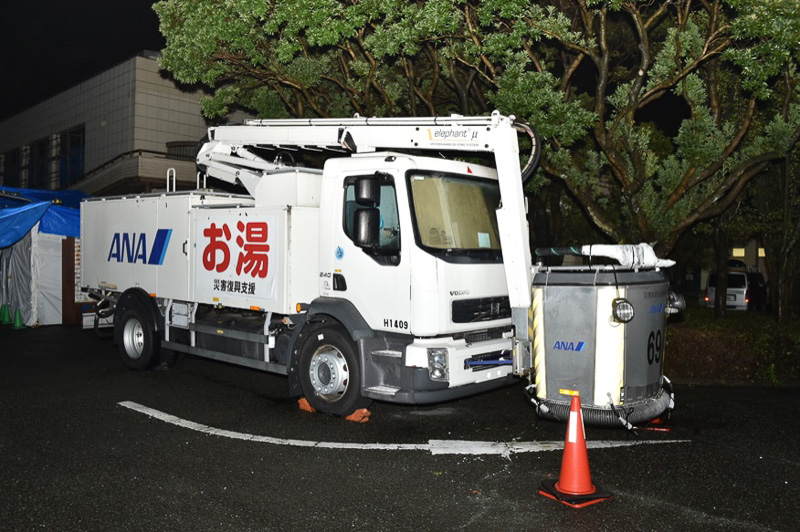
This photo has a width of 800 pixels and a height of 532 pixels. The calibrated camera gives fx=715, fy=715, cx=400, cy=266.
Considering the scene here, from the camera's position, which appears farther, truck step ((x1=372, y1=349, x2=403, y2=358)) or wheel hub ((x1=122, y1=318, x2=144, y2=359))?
wheel hub ((x1=122, y1=318, x2=144, y2=359))

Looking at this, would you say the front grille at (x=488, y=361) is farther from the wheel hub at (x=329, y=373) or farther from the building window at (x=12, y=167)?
the building window at (x=12, y=167)

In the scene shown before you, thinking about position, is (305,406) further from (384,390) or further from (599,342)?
(599,342)

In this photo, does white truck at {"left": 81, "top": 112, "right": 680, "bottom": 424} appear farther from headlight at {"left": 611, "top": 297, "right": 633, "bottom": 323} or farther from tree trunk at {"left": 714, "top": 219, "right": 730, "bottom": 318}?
tree trunk at {"left": 714, "top": 219, "right": 730, "bottom": 318}

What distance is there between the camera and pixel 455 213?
783 cm

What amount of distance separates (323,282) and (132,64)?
2110cm

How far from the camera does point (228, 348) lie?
9.65m

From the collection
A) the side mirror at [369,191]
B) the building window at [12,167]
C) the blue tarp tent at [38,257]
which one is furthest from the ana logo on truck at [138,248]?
the building window at [12,167]

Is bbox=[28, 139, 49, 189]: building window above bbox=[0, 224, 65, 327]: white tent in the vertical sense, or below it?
above

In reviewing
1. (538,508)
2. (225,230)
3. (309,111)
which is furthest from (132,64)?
(538,508)

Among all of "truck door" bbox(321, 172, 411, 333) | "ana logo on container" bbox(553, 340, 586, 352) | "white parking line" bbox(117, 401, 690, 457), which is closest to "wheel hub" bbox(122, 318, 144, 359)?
"white parking line" bbox(117, 401, 690, 457)

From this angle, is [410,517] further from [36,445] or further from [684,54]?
[684,54]

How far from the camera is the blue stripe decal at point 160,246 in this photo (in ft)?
34.6

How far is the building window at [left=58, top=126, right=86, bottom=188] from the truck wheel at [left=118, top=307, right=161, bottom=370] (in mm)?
20825

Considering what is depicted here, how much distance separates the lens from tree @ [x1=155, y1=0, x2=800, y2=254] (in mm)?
10297
